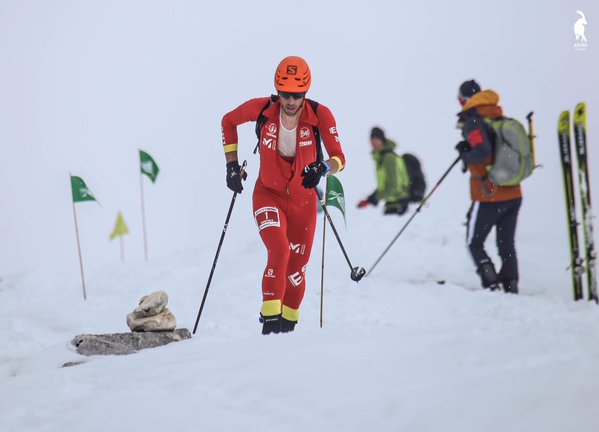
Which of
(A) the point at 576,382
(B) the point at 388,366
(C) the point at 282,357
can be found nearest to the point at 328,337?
(C) the point at 282,357

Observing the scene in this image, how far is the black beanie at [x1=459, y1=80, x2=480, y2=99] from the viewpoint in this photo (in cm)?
972

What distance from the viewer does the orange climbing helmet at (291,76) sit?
6.34 meters

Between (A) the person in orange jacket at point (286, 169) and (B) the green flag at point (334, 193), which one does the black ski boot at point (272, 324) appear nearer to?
(A) the person in orange jacket at point (286, 169)

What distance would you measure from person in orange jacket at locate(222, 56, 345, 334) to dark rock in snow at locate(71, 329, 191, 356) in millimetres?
926

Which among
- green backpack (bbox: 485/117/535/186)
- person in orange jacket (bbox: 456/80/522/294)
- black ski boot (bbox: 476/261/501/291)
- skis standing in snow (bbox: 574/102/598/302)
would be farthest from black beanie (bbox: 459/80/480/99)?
black ski boot (bbox: 476/261/501/291)

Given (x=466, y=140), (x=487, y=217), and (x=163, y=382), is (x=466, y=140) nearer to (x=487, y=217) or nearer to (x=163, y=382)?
(x=487, y=217)

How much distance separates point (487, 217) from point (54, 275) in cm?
803

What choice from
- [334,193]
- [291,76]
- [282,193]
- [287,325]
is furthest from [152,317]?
[291,76]

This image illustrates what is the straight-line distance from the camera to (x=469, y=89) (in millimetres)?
9711

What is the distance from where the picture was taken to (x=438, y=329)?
15.6 feet

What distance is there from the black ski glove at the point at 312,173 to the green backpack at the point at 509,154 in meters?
3.51

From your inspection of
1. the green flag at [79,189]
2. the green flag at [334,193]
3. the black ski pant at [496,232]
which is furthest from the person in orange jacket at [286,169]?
the green flag at [79,189]

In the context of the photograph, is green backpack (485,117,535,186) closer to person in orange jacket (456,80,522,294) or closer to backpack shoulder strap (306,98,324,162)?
person in orange jacket (456,80,522,294)

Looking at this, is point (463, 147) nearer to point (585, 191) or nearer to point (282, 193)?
point (585, 191)
